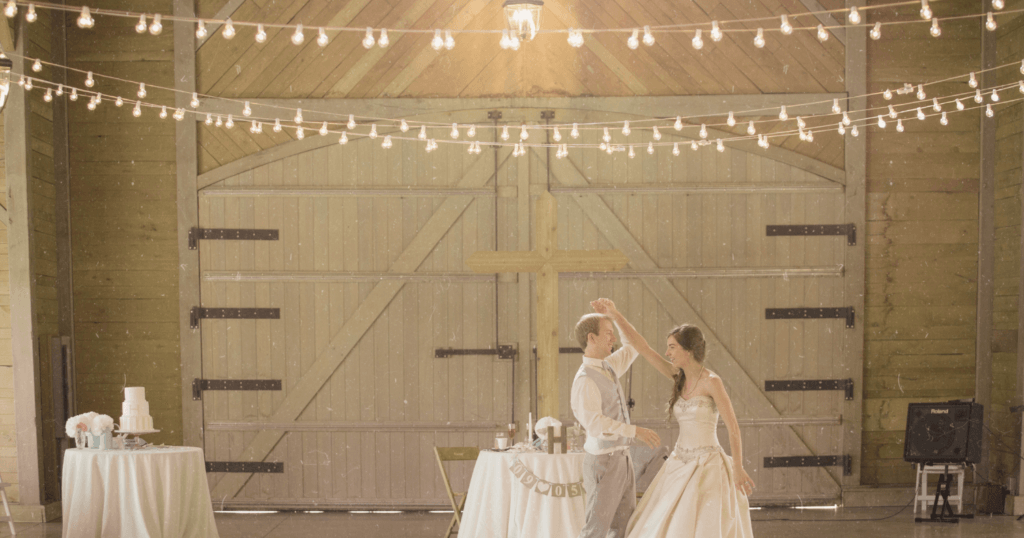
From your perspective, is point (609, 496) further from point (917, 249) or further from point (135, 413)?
point (917, 249)

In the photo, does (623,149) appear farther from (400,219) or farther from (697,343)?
(697,343)

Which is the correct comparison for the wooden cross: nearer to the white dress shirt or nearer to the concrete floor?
the white dress shirt

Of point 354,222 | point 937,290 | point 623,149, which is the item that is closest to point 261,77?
point 354,222

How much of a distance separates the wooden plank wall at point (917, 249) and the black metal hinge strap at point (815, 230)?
0.54 ft

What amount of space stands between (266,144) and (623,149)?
2701mm

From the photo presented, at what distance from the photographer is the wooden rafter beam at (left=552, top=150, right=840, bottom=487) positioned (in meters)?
7.00

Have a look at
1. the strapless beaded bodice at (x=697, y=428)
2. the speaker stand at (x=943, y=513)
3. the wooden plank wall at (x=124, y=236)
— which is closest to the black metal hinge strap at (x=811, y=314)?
the speaker stand at (x=943, y=513)

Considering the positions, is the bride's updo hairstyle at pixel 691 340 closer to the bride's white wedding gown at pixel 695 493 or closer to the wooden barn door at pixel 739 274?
the bride's white wedding gown at pixel 695 493

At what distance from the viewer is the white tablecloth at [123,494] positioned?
205 inches

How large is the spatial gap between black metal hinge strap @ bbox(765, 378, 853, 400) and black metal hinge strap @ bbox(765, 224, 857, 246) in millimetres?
1057

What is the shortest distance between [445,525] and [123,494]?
2.20 meters

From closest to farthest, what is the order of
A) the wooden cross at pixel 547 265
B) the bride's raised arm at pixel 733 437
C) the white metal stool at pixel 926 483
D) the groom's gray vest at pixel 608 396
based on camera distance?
Answer: the bride's raised arm at pixel 733 437, the groom's gray vest at pixel 608 396, the wooden cross at pixel 547 265, the white metal stool at pixel 926 483

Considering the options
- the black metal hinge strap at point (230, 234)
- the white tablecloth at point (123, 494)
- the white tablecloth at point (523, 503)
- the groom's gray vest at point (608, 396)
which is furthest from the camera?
the black metal hinge strap at point (230, 234)

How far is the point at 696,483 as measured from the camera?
12.6ft
